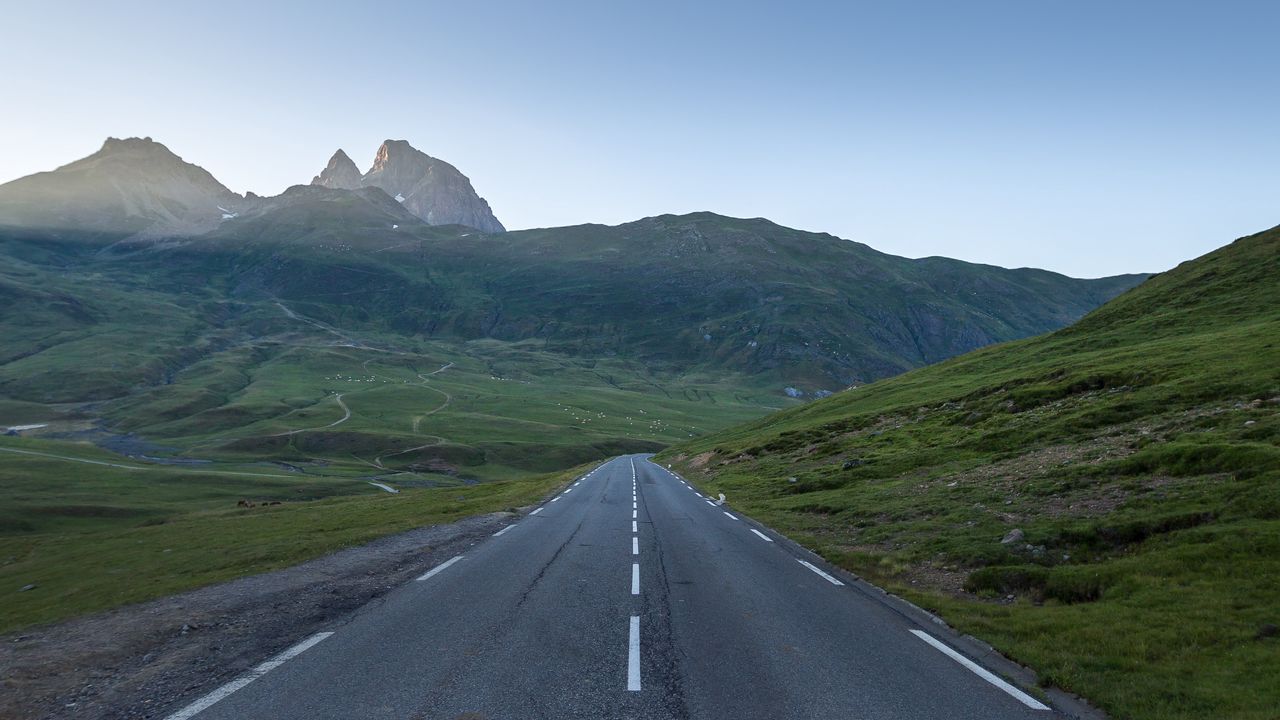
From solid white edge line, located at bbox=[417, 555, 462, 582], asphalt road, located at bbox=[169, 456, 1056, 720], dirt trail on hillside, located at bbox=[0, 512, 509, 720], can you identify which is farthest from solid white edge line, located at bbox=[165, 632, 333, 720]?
solid white edge line, located at bbox=[417, 555, 462, 582]

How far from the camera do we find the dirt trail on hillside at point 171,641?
991cm

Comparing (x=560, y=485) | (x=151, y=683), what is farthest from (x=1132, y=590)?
(x=560, y=485)

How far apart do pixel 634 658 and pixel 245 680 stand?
6.40 metres

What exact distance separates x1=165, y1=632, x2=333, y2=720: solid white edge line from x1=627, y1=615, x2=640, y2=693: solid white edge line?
601 cm

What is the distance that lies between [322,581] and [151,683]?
7.51m

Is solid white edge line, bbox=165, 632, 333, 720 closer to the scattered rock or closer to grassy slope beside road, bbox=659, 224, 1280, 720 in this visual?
grassy slope beside road, bbox=659, 224, 1280, 720

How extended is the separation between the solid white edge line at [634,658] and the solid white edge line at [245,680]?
Answer: 19.7 ft

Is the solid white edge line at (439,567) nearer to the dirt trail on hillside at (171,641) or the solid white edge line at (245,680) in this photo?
the dirt trail on hillside at (171,641)

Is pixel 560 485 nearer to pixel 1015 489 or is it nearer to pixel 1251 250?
pixel 1015 489

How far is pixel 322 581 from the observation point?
1777 centimetres

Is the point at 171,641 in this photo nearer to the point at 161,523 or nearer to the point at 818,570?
the point at 818,570

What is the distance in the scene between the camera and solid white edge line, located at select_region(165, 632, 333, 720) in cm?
924

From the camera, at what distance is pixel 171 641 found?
1256 cm

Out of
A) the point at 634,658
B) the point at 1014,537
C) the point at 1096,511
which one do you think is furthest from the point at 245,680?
the point at 1096,511
